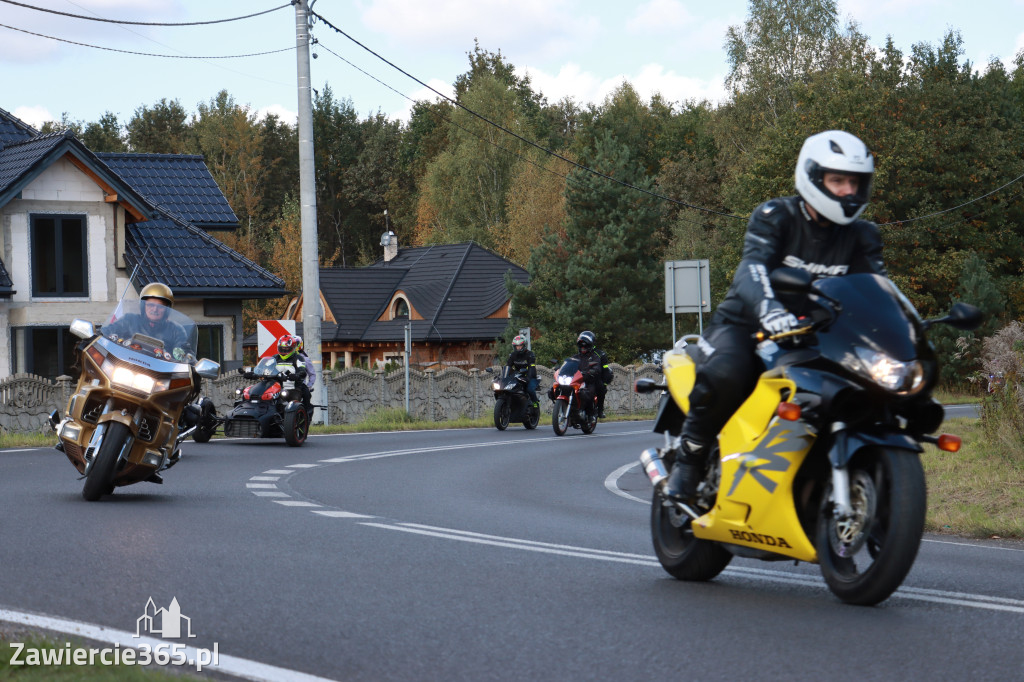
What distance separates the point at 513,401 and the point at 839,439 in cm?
2090

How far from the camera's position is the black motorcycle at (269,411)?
19984 mm

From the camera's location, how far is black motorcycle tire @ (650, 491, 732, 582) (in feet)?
21.4

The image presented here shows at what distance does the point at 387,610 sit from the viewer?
5941mm

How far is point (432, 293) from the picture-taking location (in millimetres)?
66688

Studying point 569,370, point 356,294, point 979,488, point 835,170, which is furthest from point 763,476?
point 356,294

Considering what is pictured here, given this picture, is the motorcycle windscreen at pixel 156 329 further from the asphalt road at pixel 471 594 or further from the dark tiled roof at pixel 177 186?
the dark tiled roof at pixel 177 186

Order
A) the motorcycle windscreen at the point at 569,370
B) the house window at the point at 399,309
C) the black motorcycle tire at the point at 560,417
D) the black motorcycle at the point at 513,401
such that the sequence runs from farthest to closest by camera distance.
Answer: the house window at the point at 399,309, the black motorcycle at the point at 513,401, the black motorcycle tire at the point at 560,417, the motorcycle windscreen at the point at 569,370

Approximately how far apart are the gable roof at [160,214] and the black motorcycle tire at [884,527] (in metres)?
27.0

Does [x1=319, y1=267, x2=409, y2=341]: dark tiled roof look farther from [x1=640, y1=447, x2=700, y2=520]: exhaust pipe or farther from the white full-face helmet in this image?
the white full-face helmet

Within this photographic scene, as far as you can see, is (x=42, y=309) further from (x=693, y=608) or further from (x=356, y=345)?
(x=356, y=345)

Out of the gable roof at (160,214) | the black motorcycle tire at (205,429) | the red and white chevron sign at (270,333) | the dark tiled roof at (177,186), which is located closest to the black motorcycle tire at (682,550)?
the black motorcycle tire at (205,429)

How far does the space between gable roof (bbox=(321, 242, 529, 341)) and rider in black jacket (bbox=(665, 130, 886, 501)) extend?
184ft

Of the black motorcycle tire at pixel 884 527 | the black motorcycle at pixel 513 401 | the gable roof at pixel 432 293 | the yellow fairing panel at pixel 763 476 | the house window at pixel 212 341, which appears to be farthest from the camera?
the gable roof at pixel 432 293

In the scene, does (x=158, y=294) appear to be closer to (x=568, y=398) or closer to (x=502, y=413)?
(x=568, y=398)
